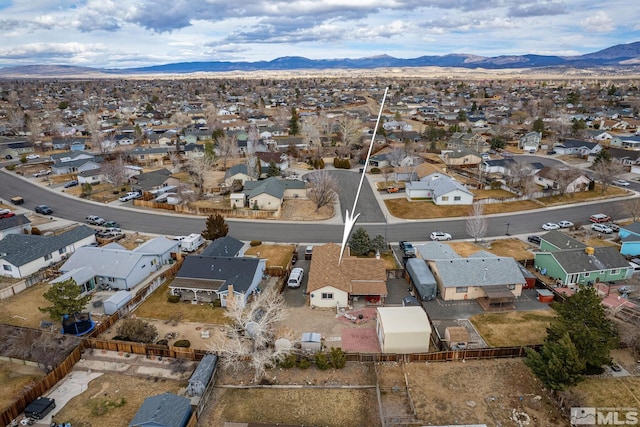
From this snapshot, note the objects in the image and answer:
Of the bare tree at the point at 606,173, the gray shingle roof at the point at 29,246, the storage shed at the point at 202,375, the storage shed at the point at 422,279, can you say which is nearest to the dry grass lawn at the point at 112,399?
the storage shed at the point at 202,375

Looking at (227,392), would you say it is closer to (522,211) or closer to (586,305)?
(586,305)

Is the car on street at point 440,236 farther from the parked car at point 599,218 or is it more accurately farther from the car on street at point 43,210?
the car on street at point 43,210

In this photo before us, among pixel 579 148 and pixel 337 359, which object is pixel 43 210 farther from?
pixel 579 148

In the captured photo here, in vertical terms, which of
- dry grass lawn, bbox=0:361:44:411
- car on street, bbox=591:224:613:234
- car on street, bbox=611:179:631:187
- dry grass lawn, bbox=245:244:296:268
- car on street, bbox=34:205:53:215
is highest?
car on street, bbox=611:179:631:187

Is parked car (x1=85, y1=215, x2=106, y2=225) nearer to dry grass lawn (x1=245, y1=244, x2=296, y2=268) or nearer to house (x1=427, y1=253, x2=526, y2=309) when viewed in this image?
dry grass lawn (x1=245, y1=244, x2=296, y2=268)

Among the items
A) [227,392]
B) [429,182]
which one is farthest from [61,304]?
[429,182]

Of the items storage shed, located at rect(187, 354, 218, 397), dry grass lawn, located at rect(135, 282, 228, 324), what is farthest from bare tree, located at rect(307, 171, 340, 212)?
storage shed, located at rect(187, 354, 218, 397)
